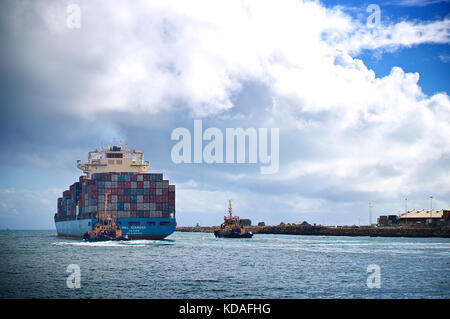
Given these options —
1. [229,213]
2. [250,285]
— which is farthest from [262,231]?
[250,285]

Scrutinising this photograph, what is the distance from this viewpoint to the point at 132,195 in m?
87.9

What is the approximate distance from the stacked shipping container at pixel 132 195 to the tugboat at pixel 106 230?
1.61 m

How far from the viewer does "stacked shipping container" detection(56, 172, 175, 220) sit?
8662cm

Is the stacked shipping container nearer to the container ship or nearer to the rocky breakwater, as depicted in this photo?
the container ship

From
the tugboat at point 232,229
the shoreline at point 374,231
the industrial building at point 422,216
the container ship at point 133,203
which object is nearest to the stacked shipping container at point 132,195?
the container ship at point 133,203

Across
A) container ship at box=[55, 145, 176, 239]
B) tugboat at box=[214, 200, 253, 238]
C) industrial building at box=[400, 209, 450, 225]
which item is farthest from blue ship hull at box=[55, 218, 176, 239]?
industrial building at box=[400, 209, 450, 225]

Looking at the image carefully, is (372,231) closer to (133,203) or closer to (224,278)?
(133,203)

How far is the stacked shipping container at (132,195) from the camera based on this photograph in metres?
86.6

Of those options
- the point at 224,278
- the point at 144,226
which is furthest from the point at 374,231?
the point at 224,278

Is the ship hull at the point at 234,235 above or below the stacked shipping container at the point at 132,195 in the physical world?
below

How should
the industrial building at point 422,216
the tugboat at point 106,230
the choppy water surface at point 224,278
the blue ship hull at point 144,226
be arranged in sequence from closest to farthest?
the choppy water surface at point 224,278 < the tugboat at point 106,230 < the blue ship hull at point 144,226 < the industrial building at point 422,216

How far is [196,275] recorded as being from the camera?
3925 cm

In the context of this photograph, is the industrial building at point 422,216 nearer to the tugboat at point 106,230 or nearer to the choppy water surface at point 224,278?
the choppy water surface at point 224,278
